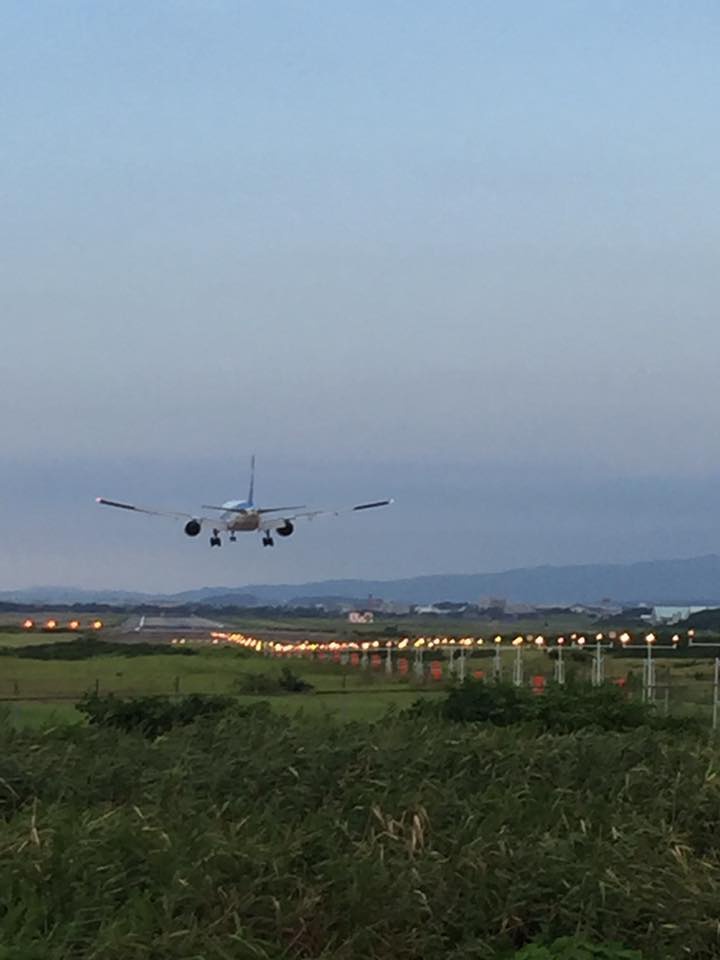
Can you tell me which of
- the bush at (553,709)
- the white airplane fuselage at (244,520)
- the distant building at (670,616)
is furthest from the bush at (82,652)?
the distant building at (670,616)

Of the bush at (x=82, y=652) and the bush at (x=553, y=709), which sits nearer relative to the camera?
the bush at (x=553, y=709)

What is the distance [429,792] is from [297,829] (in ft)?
4.37

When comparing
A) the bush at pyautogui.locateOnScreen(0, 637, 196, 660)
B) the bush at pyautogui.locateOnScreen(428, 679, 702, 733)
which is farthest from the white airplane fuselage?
the bush at pyautogui.locateOnScreen(428, 679, 702, 733)

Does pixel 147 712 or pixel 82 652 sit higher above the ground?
pixel 147 712

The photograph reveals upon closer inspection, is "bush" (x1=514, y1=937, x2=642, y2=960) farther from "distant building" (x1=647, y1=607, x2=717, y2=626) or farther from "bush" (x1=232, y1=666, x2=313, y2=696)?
"distant building" (x1=647, y1=607, x2=717, y2=626)

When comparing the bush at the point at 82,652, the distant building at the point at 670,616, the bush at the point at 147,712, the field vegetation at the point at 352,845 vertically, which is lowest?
the field vegetation at the point at 352,845

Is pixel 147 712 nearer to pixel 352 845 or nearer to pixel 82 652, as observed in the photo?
pixel 352 845

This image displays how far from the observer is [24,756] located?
1152cm

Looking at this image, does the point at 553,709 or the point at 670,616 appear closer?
the point at 553,709

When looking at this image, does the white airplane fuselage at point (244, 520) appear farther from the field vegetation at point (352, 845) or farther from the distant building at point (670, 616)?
the distant building at point (670, 616)

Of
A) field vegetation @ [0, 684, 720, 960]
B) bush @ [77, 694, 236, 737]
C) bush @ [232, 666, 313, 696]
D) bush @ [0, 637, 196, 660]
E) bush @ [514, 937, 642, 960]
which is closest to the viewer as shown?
field vegetation @ [0, 684, 720, 960]

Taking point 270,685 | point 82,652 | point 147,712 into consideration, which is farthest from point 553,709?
point 82,652

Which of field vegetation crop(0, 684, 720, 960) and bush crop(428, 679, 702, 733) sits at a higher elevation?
bush crop(428, 679, 702, 733)

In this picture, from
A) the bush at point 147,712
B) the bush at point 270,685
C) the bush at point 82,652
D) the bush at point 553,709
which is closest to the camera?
the bush at point 147,712
